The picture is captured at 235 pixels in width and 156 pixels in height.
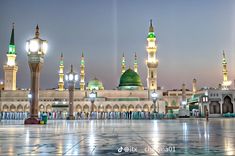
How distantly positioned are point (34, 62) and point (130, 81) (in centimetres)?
5754

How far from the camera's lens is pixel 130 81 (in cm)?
7819

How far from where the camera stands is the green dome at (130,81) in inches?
3054

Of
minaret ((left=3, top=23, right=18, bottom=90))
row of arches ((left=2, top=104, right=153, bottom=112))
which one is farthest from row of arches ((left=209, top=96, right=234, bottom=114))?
minaret ((left=3, top=23, right=18, bottom=90))

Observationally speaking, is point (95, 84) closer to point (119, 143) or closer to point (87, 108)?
point (87, 108)

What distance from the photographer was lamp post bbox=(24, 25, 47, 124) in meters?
21.1

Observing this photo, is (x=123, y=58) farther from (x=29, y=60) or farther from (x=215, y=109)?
(x=29, y=60)

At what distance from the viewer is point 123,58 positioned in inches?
3531

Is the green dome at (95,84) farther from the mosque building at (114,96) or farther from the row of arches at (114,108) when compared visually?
the row of arches at (114,108)

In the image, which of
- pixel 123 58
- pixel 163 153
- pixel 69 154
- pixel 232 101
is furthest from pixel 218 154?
pixel 123 58

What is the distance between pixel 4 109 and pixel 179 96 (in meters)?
48.0

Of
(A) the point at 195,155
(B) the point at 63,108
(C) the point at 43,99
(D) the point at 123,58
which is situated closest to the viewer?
(A) the point at 195,155

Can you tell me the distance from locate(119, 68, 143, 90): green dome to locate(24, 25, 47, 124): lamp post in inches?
2211

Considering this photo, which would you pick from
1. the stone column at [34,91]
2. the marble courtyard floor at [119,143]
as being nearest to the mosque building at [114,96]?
the stone column at [34,91]

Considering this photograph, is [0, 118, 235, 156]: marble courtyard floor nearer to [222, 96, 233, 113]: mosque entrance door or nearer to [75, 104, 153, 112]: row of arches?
[75, 104, 153, 112]: row of arches
